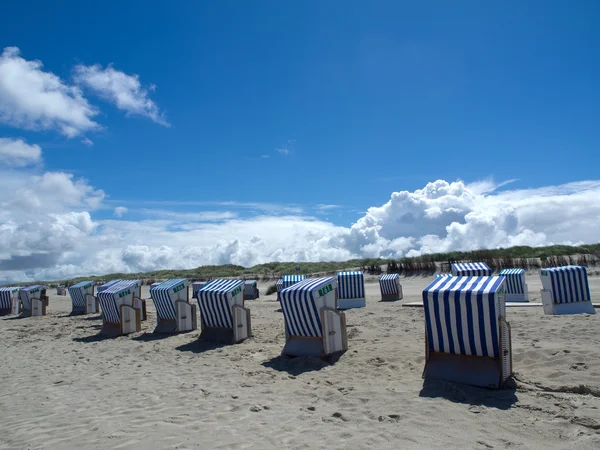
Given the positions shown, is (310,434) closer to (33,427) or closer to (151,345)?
(33,427)

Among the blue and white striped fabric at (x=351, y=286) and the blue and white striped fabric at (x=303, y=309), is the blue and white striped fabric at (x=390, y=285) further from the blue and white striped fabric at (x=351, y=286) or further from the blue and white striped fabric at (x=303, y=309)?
the blue and white striped fabric at (x=303, y=309)

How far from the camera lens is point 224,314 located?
32.9 ft

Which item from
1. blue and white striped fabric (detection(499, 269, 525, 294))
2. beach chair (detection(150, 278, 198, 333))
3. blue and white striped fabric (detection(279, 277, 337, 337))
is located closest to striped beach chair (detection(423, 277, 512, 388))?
blue and white striped fabric (detection(279, 277, 337, 337))

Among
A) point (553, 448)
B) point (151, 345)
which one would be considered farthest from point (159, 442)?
point (151, 345)

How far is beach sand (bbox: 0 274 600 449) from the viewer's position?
13.9ft

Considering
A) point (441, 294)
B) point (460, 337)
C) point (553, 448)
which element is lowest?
point (553, 448)

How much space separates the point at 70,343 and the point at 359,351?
25.6 ft

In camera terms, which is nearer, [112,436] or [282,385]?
[112,436]

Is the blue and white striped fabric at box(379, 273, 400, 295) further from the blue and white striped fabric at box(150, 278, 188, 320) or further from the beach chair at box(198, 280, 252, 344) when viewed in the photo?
the beach chair at box(198, 280, 252, 344)

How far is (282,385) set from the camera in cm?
633

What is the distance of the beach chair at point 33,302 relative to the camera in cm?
1952

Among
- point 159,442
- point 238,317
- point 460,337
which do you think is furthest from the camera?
point 238,317

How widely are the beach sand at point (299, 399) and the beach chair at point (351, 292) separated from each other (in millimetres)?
6819

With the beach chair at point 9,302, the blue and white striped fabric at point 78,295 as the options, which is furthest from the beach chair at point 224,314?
the beach chair at point 9,302
